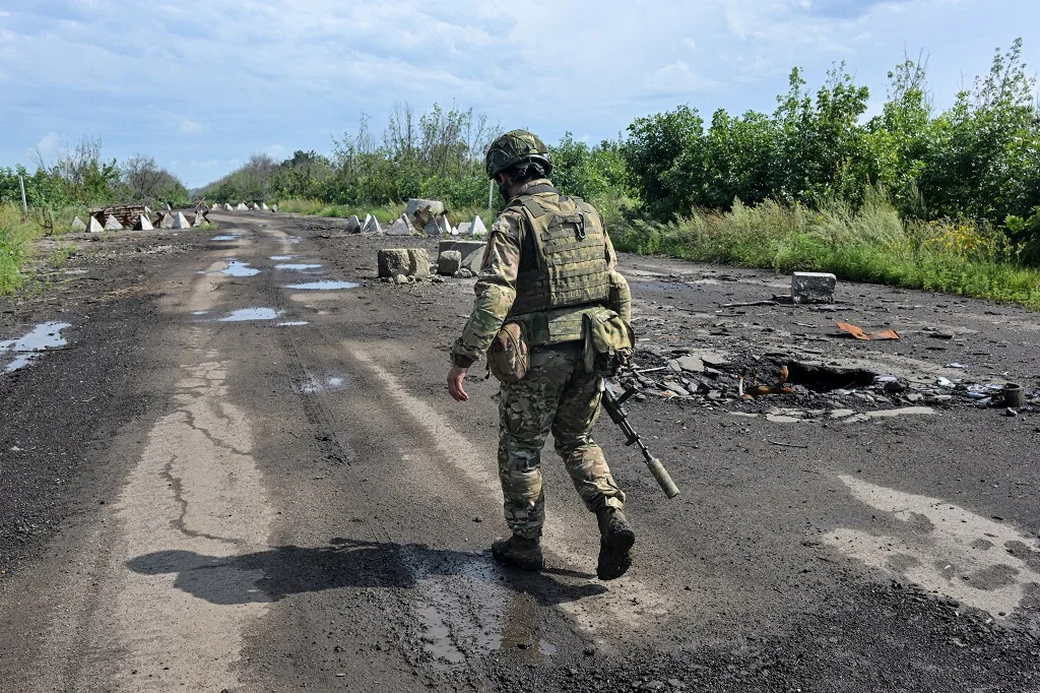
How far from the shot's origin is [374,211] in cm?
3888

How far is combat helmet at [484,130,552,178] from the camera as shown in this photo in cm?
355

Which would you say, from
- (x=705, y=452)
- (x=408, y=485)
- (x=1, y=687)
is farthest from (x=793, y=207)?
(x=1, y=687)

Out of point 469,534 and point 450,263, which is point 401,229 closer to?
point 450,263

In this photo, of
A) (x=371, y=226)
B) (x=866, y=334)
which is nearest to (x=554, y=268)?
(x=866, y=334)

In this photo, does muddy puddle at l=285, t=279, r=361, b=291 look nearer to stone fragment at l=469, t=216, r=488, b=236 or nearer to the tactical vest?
the tactical vest

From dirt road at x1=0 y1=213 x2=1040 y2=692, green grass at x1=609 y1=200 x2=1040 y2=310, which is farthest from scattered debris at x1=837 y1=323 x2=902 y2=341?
green grass at x1=609 y1=200 x2=1040 y2=310

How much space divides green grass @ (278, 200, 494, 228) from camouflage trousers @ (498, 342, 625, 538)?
22696mm

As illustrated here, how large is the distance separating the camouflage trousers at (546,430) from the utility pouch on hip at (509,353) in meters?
0.06

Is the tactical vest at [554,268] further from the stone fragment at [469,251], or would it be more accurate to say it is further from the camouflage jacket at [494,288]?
the stone fragment at [469,251]

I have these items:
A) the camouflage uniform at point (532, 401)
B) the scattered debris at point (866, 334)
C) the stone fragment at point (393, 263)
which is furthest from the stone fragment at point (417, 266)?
the camouflage uniform at point (532, 401)

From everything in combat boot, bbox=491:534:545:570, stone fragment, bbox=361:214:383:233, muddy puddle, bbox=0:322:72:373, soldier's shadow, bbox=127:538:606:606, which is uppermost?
stone fragment, bbox=361:214:383:233

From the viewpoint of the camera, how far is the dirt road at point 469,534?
287cm

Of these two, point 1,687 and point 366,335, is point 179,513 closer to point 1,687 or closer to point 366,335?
point 1,687

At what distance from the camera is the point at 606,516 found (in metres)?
3.40
